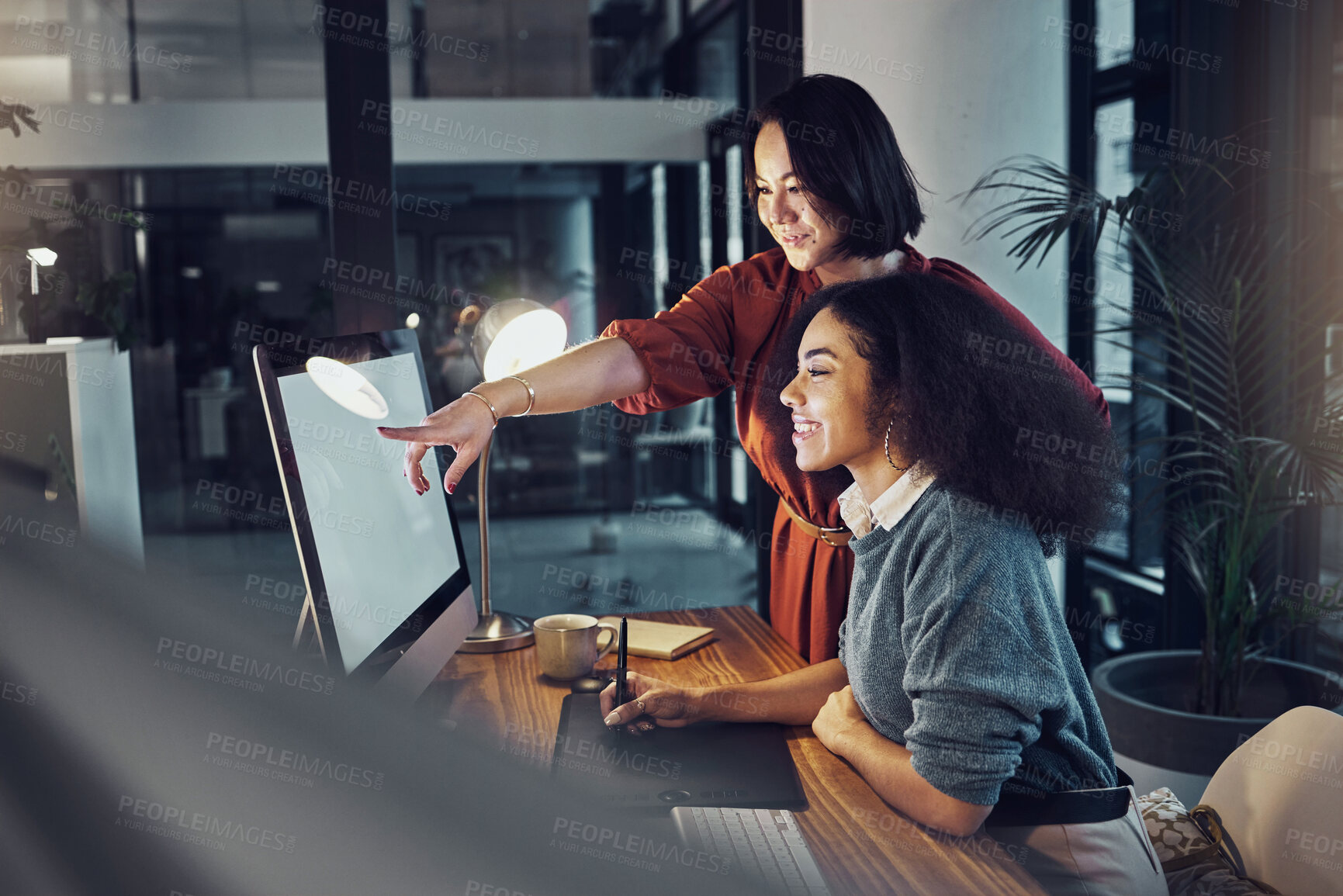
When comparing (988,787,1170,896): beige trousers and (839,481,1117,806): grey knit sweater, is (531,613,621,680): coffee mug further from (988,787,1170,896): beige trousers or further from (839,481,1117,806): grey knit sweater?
(988,787,1170,896): beige trousers

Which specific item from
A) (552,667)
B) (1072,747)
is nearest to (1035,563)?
(1072,747)

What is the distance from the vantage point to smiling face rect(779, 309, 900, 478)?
4.19ft

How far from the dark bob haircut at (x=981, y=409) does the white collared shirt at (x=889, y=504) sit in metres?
0.02

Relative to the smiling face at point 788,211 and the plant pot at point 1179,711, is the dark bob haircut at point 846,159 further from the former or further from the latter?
the plant pot at point 1179,711

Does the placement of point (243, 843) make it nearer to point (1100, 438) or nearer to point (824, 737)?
point (824, 737)

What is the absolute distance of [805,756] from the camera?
1.28 metres

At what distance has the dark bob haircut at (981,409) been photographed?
119cm

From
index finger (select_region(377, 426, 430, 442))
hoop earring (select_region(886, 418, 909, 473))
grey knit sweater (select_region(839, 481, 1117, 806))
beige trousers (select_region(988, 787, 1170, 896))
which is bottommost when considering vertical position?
beige trousers (select_region(988, 787, 1170, 896))

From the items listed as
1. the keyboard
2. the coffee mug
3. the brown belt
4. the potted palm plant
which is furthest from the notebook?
the potted palm plant

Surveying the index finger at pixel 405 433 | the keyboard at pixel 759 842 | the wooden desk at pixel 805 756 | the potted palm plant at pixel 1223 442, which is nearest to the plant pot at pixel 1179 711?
the potted palm plant at pixel 1223 442

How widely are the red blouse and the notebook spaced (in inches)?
7.6

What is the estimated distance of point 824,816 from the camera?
3.66 feet

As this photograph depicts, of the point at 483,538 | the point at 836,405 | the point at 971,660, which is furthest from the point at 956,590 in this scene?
the point at 483,538

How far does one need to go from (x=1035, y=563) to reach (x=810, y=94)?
95cm
